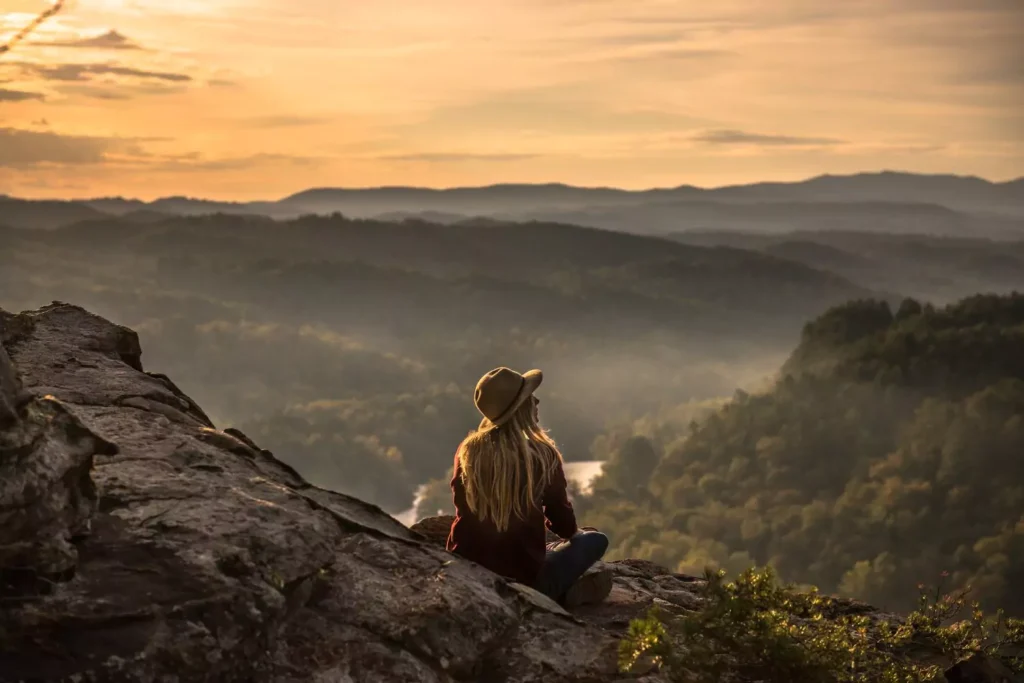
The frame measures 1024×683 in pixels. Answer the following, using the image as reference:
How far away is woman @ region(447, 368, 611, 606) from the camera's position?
6961 millimetres

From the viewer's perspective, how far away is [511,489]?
7.02 meters

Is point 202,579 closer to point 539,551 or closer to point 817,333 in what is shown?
point 539,551

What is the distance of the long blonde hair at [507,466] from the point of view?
698 centimetres

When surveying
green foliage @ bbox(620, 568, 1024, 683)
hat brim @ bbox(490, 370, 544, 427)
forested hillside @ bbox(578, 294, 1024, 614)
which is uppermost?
hat brim @ bbox(490, 370, 544, 427)

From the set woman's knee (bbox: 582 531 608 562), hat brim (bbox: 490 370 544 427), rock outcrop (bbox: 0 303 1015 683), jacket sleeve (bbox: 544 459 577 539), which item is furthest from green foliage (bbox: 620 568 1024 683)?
hat brim (bbox: 490 370 544 427)

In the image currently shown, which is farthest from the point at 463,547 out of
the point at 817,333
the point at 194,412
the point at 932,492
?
the point at 817,333

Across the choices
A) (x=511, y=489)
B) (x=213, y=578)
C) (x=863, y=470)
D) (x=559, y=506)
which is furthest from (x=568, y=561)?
(x=863, y=470)

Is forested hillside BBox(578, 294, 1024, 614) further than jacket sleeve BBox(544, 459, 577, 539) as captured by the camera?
Yes

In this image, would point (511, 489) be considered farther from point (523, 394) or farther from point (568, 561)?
point (568, 561)

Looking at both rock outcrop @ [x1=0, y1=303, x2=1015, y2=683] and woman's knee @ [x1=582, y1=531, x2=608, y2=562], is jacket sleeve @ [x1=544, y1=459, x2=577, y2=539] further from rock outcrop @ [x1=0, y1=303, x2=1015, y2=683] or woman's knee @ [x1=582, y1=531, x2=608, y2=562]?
rock outcrop @ [x1=0, y1=303, x2=1015, y2=683]

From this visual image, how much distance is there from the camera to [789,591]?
883 cm

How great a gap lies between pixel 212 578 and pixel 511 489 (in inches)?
95.8

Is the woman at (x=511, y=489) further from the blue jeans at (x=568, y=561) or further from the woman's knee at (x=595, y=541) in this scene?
the woman's knee at (x=595, y=541)

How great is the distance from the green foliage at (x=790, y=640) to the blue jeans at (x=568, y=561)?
74 cm
